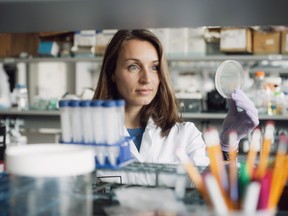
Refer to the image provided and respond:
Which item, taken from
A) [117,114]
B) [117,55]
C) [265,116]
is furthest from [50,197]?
[265,116]

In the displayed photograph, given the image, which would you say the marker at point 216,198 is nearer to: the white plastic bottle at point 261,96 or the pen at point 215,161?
the pen at point 215,161

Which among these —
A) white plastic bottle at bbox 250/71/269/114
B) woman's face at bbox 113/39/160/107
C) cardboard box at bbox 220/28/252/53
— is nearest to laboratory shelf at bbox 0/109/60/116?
cardboard box at bbox 220/28/252/53

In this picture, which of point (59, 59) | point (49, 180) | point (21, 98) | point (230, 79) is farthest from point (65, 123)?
point (21, 98)

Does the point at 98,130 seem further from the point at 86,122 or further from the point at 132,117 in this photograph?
the point at 132,117

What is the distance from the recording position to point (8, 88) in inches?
169

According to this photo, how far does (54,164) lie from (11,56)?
3693 millimetres

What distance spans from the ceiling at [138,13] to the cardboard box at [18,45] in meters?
3.42

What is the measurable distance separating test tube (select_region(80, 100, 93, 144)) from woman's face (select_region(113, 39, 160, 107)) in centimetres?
70

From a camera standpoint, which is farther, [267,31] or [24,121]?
[24,121]

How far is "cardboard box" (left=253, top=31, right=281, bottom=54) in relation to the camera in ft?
11.3

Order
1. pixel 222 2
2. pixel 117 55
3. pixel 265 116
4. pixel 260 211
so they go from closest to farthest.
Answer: pixel 260 211 < pixel 222 2 < pixel 117 55 < pixel 265 116

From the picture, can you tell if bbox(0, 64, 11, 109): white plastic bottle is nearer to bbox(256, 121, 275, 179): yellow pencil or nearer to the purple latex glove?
the purple latex glove

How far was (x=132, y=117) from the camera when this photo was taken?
1721mm

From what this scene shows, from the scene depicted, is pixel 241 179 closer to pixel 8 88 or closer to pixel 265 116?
pixel 265 116
